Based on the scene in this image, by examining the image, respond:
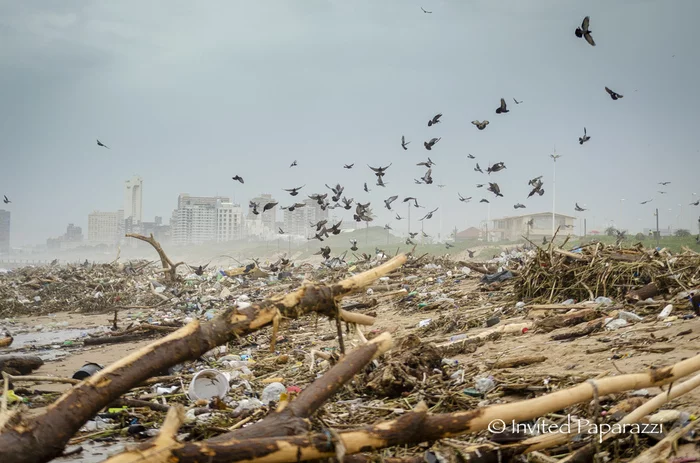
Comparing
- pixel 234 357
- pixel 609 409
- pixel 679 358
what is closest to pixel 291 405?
pixel 609 409

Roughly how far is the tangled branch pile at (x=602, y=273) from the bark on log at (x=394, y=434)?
381 cm

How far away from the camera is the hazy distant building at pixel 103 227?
4715 inches

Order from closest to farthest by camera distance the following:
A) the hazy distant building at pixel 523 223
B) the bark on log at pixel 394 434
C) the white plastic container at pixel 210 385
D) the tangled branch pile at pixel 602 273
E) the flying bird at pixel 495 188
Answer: the bark on log at pixel 394 434 → the white plastic container at pixel 210 385 → the tangled branch pile at pixel 602 273 → the flying bird at pixel 495 188 → the hazy distant building at pixel 523 223

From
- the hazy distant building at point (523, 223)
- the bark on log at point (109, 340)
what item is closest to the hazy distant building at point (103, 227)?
the hazy distant building at point (523, 223)

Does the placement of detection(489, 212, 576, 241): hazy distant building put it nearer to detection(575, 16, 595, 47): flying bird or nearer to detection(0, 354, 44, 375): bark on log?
detection(575, 16, 595, 47): flying bird

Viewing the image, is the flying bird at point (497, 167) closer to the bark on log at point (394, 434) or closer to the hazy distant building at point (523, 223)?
the bark on log at point (394, 434)

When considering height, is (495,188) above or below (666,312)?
above

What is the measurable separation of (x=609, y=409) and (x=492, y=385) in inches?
29.6

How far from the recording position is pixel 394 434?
1.67 metres

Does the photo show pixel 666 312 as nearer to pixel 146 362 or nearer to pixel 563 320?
pixel 563 320

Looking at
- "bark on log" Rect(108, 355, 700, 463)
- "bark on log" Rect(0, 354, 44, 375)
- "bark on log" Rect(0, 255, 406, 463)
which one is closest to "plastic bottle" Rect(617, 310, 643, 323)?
"bark on log" Rect(108, 355, 700, 463)

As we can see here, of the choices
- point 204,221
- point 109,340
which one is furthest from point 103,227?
point 109,340

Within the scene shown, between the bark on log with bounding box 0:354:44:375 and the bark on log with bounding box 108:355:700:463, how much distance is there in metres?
4.13

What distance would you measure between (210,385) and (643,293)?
4.27 m
